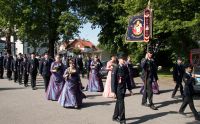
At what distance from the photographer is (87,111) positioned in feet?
43.7

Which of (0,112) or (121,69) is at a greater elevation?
(121,69)

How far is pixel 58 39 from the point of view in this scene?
140 feet

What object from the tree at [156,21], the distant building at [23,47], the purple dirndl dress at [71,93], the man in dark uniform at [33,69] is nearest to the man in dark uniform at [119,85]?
the purple dirndl dress at [71,93]

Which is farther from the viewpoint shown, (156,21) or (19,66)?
(156,21)

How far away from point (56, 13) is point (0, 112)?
29191 mm

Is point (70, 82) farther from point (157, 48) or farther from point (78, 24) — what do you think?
point (157, 48)

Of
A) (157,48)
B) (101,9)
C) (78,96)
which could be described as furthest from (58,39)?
(78,96)

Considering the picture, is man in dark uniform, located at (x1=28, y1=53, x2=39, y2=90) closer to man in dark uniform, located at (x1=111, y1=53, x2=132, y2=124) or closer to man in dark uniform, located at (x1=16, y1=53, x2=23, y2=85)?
man in dark uniform, located at (x1=16, y1=53, x2=23, y2=85)

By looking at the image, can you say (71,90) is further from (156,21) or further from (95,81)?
(156,21)

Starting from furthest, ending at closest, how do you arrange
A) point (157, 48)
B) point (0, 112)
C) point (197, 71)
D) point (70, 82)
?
point (157, 48)
point (197, 71)
point (70, 82)
point (0, 112)

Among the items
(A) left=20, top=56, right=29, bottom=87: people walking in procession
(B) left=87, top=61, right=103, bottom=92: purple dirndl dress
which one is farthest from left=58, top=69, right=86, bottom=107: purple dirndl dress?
(A) left=20, top=56, right=29, bottom=87: people walking in procession

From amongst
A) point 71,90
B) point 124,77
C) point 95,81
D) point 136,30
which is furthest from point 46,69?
point 124,77

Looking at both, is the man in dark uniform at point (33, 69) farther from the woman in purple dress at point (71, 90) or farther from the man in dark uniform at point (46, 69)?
the woman in purple dress at point (71, 90)

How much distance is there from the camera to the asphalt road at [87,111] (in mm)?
11695
